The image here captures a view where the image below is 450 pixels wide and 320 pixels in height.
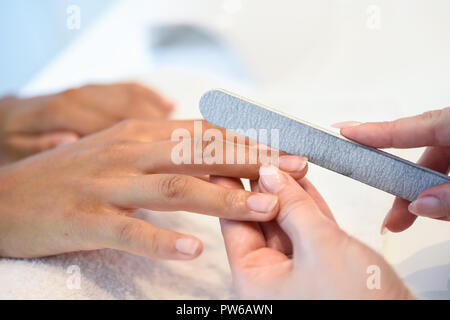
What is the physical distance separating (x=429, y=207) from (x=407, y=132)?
0.29 ft

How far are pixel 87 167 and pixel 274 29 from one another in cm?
66

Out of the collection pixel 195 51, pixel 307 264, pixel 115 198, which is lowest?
pixel 307 264

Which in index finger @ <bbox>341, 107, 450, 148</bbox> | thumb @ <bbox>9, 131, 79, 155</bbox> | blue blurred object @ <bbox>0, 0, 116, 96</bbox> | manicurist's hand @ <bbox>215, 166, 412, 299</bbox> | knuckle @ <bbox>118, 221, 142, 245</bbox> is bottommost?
manicurist's hand @ <bbox>215, 166, 412, 299</bbox>

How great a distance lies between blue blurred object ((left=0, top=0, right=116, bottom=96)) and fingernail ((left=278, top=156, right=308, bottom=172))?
3.46 ft

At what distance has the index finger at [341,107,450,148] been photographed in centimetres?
42

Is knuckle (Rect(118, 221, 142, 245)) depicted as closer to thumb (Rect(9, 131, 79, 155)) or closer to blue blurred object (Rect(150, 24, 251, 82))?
thumb (Rect(9, 131, 79, 155))

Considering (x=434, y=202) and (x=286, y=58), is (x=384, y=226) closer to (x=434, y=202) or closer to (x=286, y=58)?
(x=434, y=202)

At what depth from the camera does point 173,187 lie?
1.51 ft

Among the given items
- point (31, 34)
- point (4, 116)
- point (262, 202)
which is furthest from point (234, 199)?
point (31, 34)

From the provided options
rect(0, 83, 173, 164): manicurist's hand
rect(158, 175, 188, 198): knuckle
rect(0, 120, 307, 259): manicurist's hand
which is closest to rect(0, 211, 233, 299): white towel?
rect(0, 120, 307, 259): manicurist's hand

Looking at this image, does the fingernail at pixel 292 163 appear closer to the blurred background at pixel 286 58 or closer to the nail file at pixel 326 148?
the nail file at pixel 326 148

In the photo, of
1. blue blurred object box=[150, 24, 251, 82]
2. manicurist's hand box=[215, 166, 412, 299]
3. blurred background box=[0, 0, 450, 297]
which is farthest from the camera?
blue blurred object box=[150, 24, 251, 82]
